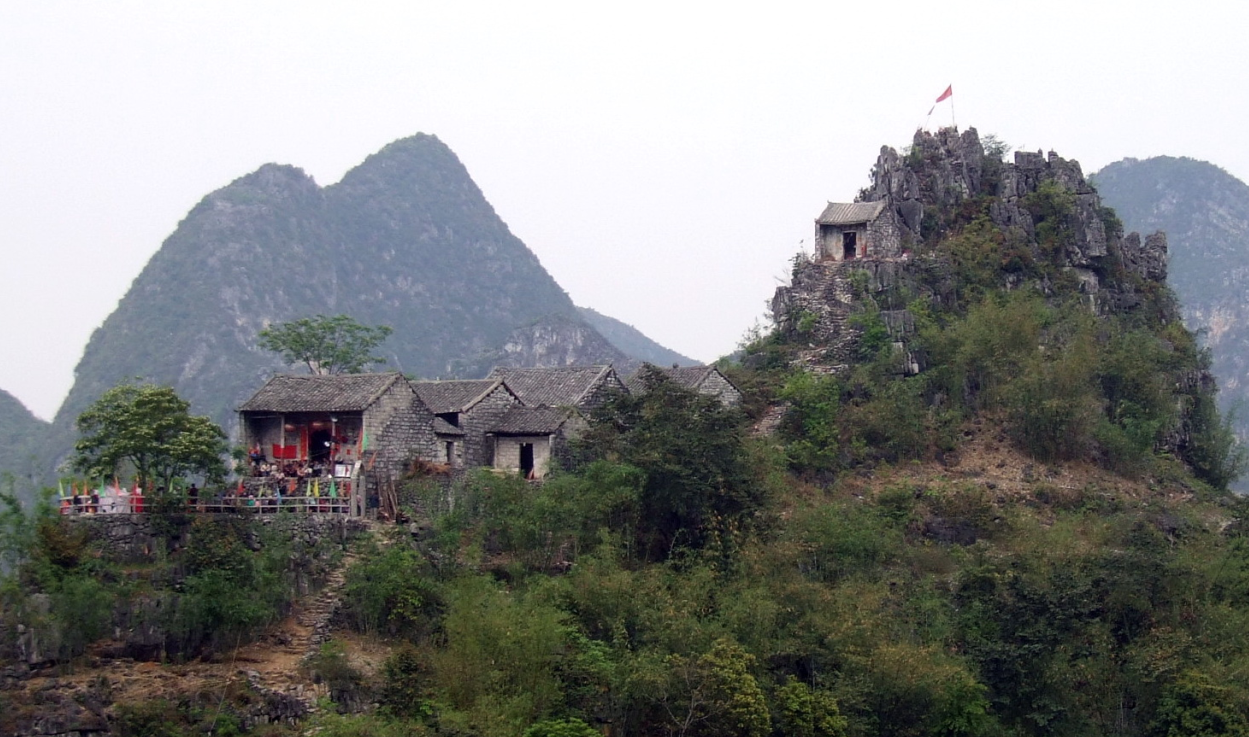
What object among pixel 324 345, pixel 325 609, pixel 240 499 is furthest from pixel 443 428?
pixel 324 345

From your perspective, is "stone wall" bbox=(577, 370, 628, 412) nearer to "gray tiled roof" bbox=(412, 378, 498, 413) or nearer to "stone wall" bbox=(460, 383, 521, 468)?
"stone wall" bbox=(460, 383, 521, 468)

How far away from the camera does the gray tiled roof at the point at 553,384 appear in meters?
33.9

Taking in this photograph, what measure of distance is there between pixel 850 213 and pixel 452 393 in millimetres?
14109

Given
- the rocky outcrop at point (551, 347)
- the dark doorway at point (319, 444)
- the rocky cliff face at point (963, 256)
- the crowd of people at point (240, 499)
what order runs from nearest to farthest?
the crowd of people at point (240, 499) → the dark doorway at point (319, 444) → the rocky cliff face at point (963, 256) → the rocky outcrop at point (551, 347)

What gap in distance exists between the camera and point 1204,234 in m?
101

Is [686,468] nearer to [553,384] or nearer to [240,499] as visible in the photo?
[553,384]

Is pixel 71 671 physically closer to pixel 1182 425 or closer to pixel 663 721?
pixel 663 721

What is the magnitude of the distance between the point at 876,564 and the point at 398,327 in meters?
66.3

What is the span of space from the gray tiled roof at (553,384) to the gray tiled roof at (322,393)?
14.8 ft

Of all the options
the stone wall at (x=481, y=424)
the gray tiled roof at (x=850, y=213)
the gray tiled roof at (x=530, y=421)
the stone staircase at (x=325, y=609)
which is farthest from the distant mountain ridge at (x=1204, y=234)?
the stone staircase at (x=325, y=609)

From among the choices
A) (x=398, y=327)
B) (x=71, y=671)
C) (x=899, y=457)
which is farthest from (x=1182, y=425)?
(x=398, y=327)

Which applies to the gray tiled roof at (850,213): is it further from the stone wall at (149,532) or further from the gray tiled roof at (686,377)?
the stone wall at (149,532)

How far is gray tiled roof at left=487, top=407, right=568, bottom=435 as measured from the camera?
31.8m

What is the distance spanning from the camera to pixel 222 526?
2553 centimetres
